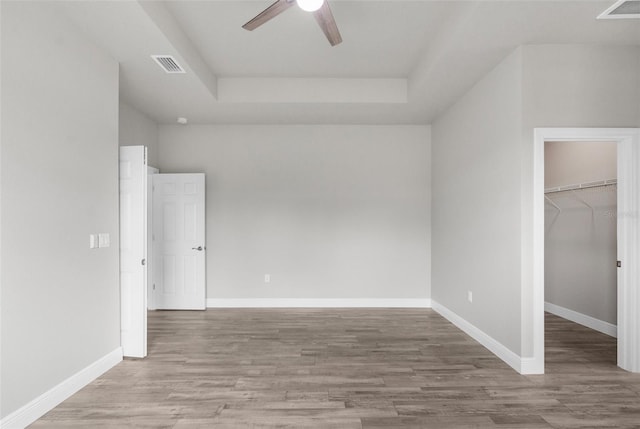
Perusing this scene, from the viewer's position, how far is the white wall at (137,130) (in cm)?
438

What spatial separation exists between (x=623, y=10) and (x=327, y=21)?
2.16 m

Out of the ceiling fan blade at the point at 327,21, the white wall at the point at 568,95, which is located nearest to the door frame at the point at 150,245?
the ceiling fan blade at the point at 327,21

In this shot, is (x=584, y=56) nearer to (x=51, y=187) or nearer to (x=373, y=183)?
(x=373, y=183)

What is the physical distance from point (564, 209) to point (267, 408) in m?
4.53

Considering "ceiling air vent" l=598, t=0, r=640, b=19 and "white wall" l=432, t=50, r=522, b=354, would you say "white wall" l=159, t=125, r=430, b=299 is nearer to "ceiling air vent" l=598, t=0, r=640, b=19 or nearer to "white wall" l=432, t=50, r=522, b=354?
"white wall" l=432, t=50, r=522, b=354

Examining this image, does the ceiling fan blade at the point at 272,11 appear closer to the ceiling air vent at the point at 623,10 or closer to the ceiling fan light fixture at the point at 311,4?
the ceiling fan light fixture at the point at 311,4

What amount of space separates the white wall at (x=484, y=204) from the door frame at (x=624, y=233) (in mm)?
145

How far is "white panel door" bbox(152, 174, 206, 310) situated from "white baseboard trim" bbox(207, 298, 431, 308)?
443mm

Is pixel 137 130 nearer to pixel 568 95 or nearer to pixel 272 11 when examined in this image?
pixel 272 11

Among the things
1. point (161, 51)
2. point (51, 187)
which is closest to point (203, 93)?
point (161, 51)

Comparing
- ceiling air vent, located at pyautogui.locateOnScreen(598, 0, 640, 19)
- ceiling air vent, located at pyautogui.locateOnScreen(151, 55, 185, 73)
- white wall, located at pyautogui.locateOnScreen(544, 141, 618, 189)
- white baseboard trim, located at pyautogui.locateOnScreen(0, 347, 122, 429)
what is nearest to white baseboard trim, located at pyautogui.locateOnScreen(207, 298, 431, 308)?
white baseboard trim, located at pyautogui.locateOnScreen(0, 347, 122, 429)

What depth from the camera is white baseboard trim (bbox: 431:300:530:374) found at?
3.06 metres

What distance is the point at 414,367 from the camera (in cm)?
312

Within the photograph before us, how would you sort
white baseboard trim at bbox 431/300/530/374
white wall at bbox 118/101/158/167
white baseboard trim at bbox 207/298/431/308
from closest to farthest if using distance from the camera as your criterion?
white baseboard trim at bbox 431/300/530/374
white wall at bbox 118/101/158/167
white baseboard trim at bbox 207/298/431/308
